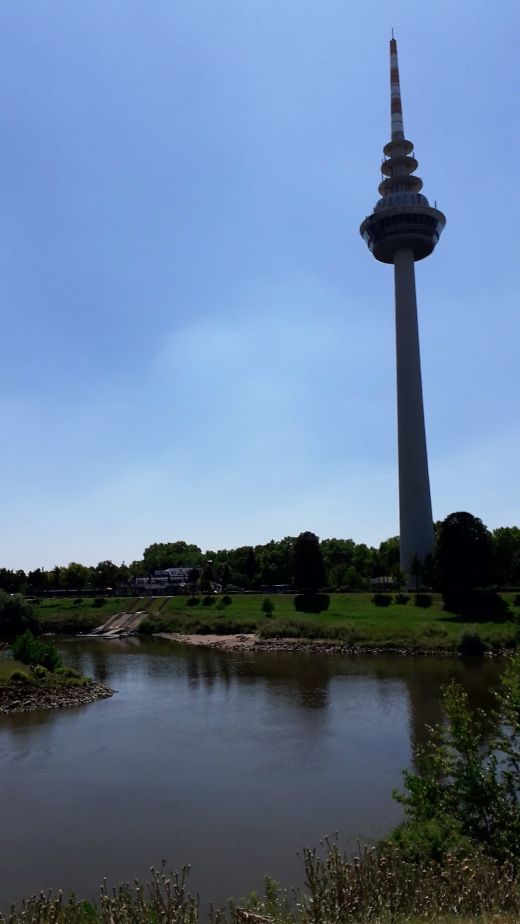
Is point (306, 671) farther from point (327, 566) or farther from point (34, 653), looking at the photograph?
point (327, 566)

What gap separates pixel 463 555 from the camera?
221 ft

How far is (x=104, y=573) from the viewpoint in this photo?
110 meters

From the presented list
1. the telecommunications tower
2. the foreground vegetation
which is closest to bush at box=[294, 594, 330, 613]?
the telecommunications tower

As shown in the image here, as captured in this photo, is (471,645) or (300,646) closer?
(471,645)

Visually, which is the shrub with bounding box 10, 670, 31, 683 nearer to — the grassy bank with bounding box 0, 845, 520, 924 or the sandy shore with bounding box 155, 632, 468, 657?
the sandy shore with bounding box 155, 632, 468, 657

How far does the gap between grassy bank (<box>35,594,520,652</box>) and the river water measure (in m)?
10.9

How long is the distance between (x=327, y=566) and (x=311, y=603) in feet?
104

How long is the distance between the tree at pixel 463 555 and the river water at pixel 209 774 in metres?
26.0

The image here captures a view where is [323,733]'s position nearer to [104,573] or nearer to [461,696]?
[461,696]

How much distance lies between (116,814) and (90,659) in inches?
1441

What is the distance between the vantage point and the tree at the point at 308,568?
260 feet

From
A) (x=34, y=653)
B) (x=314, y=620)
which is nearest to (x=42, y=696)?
(x=34, y=653)

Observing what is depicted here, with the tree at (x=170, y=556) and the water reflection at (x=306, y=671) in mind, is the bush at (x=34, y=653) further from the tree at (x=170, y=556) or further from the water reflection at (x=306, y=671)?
the tree at (x=170, y=556)

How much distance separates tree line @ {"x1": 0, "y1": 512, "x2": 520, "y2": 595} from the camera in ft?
223
